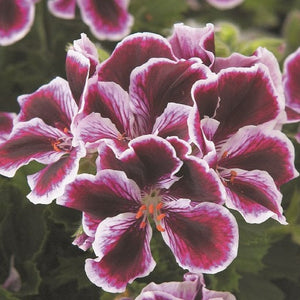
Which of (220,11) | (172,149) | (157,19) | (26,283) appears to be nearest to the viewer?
(172,149)

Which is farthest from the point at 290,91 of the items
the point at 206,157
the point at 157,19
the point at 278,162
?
the point at 157,19

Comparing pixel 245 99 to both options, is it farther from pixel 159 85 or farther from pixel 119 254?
pixel 119 254

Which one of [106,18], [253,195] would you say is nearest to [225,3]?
[106,18]

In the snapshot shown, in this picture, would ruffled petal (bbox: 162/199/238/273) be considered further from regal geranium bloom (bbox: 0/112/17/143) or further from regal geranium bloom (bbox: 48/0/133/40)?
regal geranium bloom (bbox: 48/0/133/40)

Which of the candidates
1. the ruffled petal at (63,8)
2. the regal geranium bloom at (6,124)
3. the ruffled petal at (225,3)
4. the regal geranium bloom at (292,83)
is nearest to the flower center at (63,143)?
the regal geranium bloom at (6,124)

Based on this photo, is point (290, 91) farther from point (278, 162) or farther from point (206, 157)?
point (206, 157)

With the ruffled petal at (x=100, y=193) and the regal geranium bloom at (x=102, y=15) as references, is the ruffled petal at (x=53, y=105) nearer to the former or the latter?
the ruffled petal at (x=100, y=193)

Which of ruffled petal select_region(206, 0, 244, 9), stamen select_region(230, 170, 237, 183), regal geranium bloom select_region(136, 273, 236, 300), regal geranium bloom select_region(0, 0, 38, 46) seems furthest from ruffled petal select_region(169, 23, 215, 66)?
ruffled petal select_region(206, 0, 244, 9)
